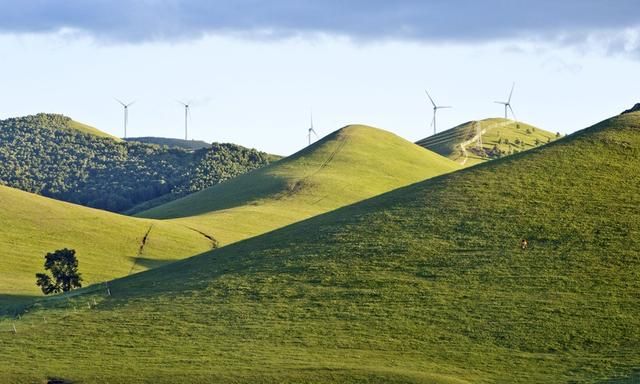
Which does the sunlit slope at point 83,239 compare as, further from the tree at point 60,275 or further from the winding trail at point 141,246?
the tree at point 60,275

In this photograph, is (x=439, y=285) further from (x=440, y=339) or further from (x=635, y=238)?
(x=635, y=238)

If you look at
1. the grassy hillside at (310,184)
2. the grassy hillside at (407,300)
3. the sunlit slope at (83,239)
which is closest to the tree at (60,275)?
the sunlit slope at (83,239)

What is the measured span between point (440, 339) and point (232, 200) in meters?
98.4

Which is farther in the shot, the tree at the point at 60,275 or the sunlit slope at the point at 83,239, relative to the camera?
the sunlit slope at the point at 83,239

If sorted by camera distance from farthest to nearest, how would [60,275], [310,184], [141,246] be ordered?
[310,184]
[141,246]
[60,275]

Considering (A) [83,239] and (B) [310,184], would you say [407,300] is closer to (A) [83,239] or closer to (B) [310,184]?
(A) [83,239]

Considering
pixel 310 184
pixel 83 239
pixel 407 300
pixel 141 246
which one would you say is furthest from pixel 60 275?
pixel 310 184

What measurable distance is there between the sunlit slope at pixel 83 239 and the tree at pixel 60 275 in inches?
180

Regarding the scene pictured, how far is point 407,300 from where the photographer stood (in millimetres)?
60500

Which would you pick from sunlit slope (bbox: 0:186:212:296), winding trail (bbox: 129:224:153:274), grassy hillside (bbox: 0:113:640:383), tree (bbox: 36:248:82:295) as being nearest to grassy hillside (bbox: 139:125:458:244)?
sunlit slope (bbox: 0:186:212:296)

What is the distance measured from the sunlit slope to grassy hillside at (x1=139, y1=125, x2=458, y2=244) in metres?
6.46

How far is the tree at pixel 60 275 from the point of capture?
271 ft

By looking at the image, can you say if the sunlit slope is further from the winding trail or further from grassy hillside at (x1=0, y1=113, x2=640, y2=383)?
grassy hillside at (x1=0, y1=113, x2=640, y2=383)

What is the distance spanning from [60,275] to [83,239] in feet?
78.6
